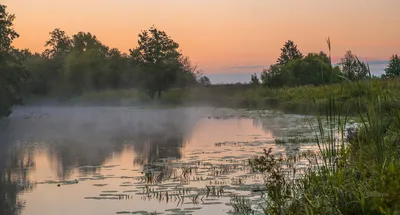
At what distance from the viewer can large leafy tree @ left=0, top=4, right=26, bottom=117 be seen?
40.7 metres

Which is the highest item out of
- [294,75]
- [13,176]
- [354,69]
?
[294,75]

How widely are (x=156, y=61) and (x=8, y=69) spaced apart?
24990 mm

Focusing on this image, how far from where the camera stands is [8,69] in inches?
1651

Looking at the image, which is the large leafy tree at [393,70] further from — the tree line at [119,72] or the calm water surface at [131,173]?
the tree line at [119,72]

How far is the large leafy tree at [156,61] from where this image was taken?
62.9 metres

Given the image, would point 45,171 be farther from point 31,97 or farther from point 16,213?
point 31,97

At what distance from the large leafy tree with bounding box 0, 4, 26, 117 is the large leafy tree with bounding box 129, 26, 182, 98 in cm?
2043

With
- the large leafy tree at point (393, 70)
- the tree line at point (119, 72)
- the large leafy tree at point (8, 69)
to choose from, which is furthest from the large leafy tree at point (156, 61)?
the large leafy tree at point (393, 70)

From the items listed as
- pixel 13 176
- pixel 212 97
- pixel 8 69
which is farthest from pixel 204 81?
pixel 13 176

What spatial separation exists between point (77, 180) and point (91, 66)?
66456 mm

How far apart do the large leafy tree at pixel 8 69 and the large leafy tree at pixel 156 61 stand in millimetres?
20431

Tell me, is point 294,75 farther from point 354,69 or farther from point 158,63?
point 354,69

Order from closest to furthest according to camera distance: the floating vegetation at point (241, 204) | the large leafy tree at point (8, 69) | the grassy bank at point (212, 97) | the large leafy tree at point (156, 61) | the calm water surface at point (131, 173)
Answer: the floating vegetation at point (241, 204) → the calm water surface at point (131, 173) → the large leafy tree at point (8, 69) → the grassy bank at point (212, 97) → the large leafy tree at point (156, 61)

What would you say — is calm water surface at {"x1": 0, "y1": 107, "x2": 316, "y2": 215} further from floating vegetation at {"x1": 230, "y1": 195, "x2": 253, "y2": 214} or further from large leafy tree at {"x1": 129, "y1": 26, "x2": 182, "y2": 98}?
large leafy tree at {"x1": 129, "y1": 26, "x2": 182, "y2": 98}
